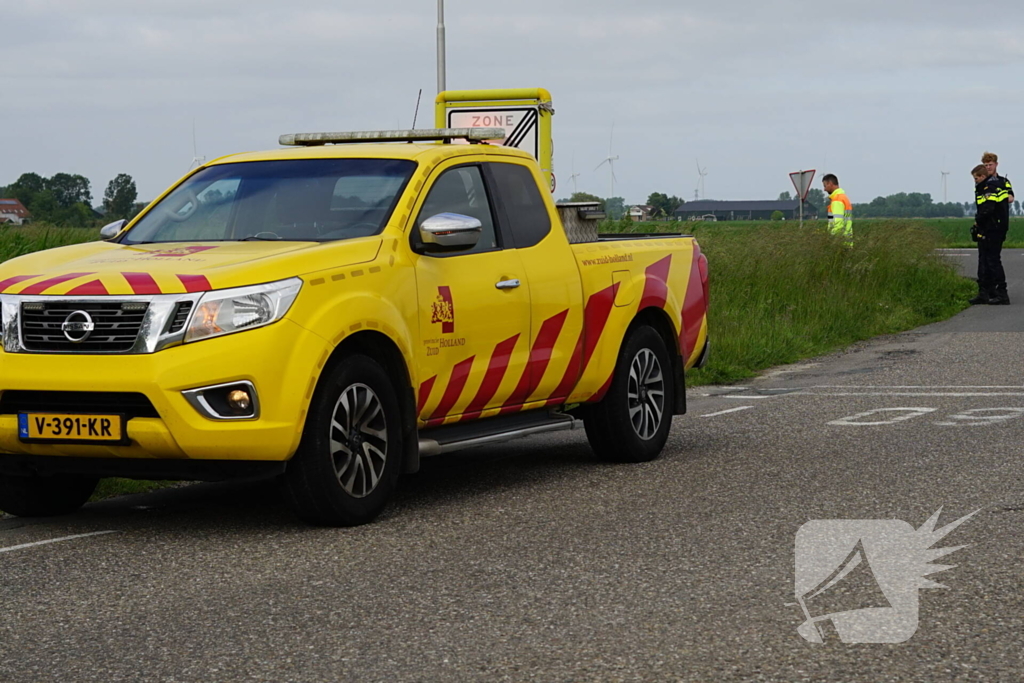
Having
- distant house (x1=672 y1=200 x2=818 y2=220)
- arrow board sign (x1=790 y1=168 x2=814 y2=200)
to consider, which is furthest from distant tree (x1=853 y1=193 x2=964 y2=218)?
arrow board sign (x1=790 y1=168 x2=814 y2=200)

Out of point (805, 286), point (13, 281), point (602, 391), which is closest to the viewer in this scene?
point (13, 281)

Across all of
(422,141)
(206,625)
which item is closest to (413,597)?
(206,625)

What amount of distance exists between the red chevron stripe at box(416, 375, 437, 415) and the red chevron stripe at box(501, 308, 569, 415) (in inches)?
31.5

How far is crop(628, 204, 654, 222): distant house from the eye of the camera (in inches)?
946

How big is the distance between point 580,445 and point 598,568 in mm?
4393

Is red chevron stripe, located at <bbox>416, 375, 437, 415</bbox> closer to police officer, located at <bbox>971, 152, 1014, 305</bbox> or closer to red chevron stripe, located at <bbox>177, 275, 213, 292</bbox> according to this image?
red chevron stripe, located at <bbox>177, 275, 213, 292</bbox>

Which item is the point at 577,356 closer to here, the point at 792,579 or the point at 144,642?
the point at 792,579

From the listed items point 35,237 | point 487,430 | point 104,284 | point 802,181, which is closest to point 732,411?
point 487,430

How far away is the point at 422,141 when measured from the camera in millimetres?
9461

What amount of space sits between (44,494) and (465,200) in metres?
2.64

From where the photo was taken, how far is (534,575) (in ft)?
20.6

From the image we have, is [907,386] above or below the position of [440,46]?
below

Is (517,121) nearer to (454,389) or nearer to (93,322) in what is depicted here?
(454,389)

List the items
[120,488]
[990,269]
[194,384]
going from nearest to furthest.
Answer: [194,384], [120,488], [990,269]
